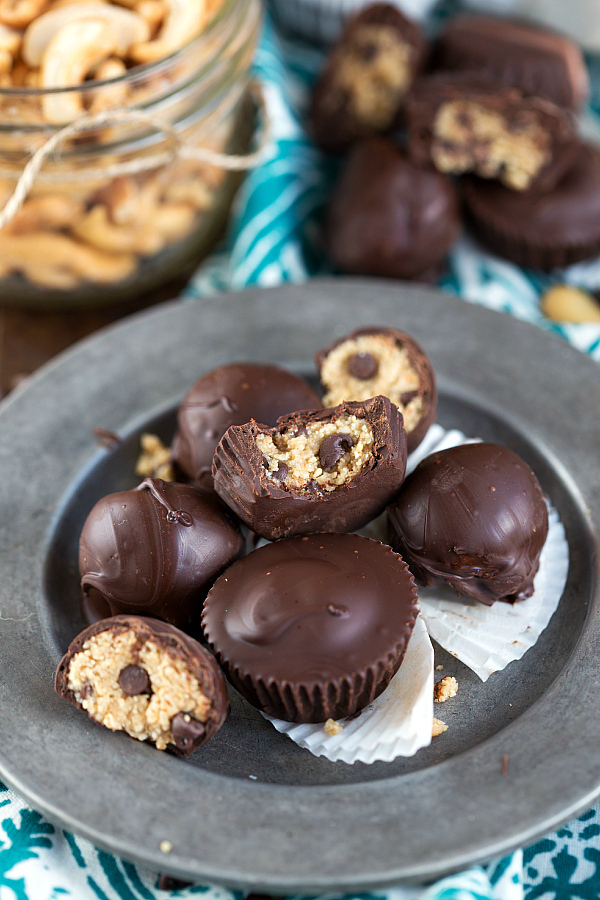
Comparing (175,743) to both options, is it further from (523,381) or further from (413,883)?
(523,381)

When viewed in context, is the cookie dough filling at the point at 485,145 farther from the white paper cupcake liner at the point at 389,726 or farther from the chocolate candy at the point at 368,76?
the white paper cupcake liner at the point at 389,726

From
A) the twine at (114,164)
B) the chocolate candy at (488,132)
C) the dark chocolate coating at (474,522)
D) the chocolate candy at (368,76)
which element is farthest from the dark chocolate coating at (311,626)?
the chocolate candy at (368,76)

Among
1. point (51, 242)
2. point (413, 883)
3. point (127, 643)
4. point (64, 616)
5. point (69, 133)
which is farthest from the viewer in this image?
point (51, 242)

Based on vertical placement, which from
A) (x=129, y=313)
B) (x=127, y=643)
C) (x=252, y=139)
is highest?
(x=252, y=139)

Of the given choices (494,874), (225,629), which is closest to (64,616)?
(225,629)

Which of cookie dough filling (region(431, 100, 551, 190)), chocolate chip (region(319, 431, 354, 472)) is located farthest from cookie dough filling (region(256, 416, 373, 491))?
cookie dough filling (region(431, 100, 551, 190))

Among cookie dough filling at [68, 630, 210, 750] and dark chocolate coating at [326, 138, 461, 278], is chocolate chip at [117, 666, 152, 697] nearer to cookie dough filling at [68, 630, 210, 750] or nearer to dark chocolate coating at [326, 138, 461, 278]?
cookie dough filling at [68, 630, 210, 750]

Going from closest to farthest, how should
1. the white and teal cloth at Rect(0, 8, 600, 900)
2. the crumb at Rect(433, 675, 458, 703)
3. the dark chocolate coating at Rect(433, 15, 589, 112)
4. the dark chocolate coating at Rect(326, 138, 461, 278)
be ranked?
the white and teal cloth at Rect(0, 8, 600, 900), the crumb at Rect(433, 675, 458, 703), the dark chocolate coating at Rect(326, 138, 461, 278), the dark chocolate coating at Rect(433, 15, 589, 112)
